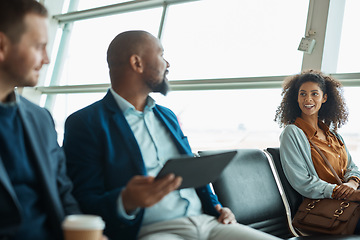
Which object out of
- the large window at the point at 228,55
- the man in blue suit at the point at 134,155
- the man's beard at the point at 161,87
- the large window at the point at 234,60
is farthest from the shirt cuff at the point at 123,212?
the large window at the point at 228,55

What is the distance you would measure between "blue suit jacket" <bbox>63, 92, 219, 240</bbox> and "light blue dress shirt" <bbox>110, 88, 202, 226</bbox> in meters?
0.07

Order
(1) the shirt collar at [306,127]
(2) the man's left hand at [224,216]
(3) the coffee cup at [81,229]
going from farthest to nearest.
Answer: (1) the shirt collar at [306,127] < (2) the man's left hand at [224,216] < (3) the coffee cup at [81,229]

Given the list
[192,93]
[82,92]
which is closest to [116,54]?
→ [192,93]

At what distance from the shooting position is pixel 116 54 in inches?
69.9

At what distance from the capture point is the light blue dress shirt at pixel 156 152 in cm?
155

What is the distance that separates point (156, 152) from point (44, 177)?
572 mm

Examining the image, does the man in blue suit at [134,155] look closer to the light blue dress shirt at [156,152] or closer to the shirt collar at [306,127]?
the light blue dress shirt at [156,152]

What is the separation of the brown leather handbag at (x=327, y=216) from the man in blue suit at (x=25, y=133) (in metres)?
1.53

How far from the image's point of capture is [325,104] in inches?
114

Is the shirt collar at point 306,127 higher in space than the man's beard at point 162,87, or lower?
lower

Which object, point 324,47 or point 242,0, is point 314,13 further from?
point 242,0


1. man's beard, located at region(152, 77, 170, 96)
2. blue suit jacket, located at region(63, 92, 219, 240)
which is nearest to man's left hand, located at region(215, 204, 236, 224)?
blue suit jacket, located at region(63, 92, 219, 240)

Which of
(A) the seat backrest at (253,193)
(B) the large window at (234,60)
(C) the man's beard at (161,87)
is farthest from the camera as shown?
(B) the large window at (234,60)

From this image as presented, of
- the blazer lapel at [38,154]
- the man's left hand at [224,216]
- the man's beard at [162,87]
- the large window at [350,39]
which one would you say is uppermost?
the large window at [350,39]
